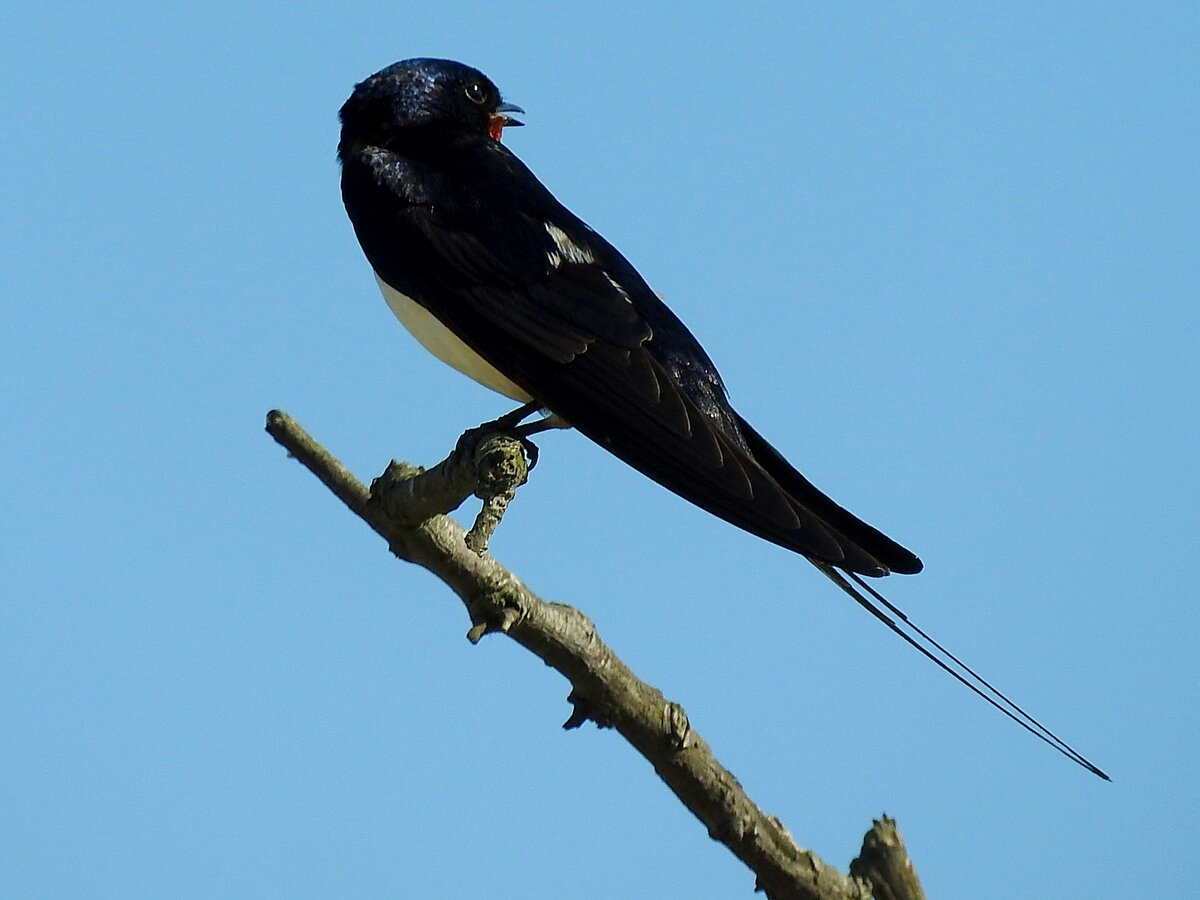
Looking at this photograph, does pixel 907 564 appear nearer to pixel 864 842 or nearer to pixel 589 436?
pixel 864 842

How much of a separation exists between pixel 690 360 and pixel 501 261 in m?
0.49

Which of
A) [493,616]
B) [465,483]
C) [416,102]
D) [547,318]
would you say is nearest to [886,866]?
[493,616]

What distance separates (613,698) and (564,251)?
3.96ft

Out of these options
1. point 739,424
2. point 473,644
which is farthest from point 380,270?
point 473,644

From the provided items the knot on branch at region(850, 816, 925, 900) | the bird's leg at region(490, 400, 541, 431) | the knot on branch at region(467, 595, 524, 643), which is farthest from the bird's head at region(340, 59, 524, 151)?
the knot on branch at region(850, 816, 925, 900)

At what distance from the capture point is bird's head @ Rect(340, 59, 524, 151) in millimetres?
3881

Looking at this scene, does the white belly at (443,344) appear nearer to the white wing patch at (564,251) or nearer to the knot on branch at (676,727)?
the white wing patch at (564,251)

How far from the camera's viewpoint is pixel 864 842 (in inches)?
106

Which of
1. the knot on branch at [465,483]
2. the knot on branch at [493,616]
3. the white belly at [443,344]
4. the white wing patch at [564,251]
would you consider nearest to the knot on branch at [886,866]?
the knot on branch at [493,616]

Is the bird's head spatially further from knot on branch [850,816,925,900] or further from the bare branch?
knot on branch [850,816,925,900]

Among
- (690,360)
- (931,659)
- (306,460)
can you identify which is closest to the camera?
(931,659)

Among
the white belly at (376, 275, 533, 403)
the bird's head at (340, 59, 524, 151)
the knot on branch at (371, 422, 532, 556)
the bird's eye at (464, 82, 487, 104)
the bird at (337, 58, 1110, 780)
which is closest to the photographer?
the knot on branch at (371, 422, 532, 556)

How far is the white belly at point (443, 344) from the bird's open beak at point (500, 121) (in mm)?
779

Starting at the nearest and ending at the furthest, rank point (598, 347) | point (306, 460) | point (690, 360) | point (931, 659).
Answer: point (931, 659) → point (306, 460) → point (598, 347) → point (690, 360)
